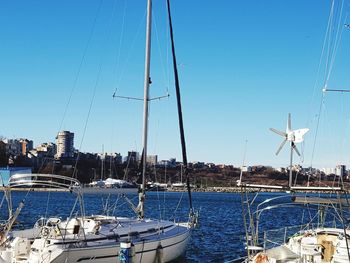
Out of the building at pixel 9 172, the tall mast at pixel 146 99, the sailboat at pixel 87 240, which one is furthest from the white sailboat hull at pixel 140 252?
the building at pixel 9 172

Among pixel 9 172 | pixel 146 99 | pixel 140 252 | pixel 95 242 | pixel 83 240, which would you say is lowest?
pixel 140 252

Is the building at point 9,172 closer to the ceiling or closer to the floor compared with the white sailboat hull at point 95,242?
closer to the ceiling

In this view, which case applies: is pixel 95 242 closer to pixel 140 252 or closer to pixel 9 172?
pixel 140 252

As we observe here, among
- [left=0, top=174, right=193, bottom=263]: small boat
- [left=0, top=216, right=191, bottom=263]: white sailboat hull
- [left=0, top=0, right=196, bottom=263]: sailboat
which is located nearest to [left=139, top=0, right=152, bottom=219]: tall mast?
[left=0, top=0, right=196, bottom=263]: sailboat

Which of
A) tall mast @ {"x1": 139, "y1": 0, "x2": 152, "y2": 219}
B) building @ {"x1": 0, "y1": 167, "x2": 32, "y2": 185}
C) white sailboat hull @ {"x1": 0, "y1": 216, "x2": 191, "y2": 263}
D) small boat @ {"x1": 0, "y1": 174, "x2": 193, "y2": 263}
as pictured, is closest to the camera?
white sailboat hull @ {"x1": 0, "y1": 216, "x2": 191, "y2": 263}

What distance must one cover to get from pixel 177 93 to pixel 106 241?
50.1 feet

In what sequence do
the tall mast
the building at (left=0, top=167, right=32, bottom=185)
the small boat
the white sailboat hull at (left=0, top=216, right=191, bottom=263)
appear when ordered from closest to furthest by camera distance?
the white sailboat hull at (left=0, top=216, right=191, bottom=263) → the small boat → the tall mast → the building at (left=0, top=167, right=32, bottom=185)

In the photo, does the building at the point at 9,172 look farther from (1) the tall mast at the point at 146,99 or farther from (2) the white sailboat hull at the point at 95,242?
(1) the tall mast at the point at 146,99

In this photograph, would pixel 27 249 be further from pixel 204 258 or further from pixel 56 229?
pixel 204 258

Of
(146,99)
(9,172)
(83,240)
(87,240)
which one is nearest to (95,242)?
(87,240)

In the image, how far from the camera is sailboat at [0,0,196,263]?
2169 cm

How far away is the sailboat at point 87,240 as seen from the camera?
21688mm

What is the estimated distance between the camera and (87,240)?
75.2ft

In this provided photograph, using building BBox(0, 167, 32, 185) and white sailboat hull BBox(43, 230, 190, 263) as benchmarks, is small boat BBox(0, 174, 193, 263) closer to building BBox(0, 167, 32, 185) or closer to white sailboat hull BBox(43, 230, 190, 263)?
white sailboat hull BBox(43, 230, 190, 263)
